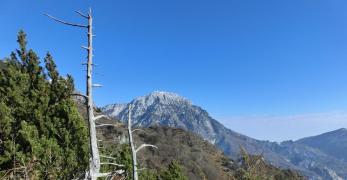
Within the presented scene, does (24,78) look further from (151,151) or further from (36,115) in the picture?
(151,151)

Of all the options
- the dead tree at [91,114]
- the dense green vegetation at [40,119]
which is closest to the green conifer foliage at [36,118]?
the dense green vegetation at [40,119]

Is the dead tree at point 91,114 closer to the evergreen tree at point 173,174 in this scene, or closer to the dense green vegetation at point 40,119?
the dense green vegetation at point 40,119

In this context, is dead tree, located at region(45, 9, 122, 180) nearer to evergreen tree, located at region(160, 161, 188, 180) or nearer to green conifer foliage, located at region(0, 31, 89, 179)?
green conifer foliage, located at region(0, 31, 89, 179)

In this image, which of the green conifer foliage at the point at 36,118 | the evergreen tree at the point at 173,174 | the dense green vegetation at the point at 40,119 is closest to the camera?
the dense green vegetation at the point at 40,119

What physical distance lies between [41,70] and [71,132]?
6.30 meters

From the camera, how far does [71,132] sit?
27656 millimetres

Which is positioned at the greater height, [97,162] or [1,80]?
[1,80]

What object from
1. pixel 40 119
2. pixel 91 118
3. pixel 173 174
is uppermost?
pixel 40 119

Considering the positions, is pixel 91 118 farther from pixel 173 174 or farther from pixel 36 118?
pixel 173 174

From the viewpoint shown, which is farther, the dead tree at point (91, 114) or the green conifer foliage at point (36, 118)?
the green conifer foliage at point (36, 118)

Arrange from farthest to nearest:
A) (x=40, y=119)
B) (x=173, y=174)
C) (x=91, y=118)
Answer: (x=173, y=174) → (x=40, y=119) → (x=91, y=118)

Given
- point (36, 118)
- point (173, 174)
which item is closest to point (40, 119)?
point (36, 118)

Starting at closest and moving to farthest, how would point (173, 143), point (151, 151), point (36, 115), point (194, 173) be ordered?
point (36, 115), point (194, 173), point (151, 151), point (173, 143)

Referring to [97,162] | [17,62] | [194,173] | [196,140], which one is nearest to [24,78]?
[17,62]
